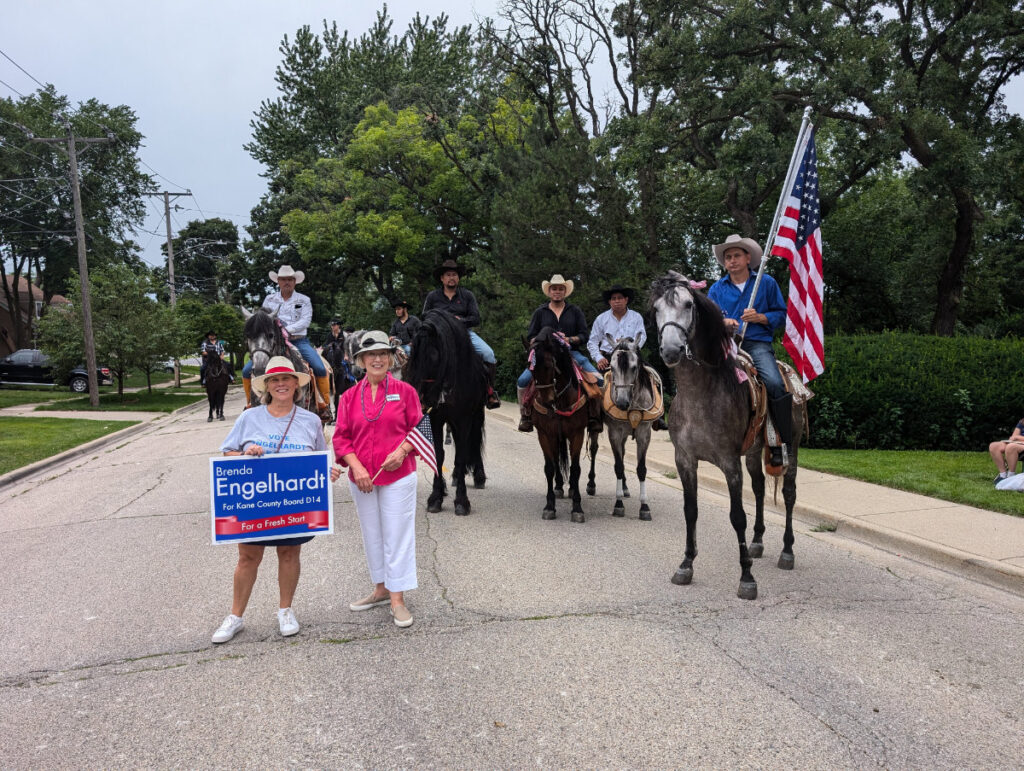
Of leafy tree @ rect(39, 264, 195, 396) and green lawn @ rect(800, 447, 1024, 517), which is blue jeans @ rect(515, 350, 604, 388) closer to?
green lawn @ rect(800, 447, 1024, 517)

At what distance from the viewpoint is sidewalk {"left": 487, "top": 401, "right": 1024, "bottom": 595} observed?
226 inches

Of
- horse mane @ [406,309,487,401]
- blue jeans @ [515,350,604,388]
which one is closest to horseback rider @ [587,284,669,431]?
blue jeans @ [515,350,604,388]

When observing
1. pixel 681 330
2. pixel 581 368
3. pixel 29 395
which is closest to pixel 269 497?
pixel 681 330

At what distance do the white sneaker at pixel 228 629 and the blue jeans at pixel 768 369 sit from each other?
4.48m

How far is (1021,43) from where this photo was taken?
16984 millimetres

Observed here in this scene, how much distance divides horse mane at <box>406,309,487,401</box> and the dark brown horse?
2.78 feet

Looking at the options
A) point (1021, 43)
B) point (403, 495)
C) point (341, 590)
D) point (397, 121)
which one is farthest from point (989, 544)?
point (397, 121)

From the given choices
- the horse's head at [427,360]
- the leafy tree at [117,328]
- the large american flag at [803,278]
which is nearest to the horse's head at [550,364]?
the horse's head at [427,360]

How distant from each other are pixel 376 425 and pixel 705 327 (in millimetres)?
2553

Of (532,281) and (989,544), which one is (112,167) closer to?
(532,281)

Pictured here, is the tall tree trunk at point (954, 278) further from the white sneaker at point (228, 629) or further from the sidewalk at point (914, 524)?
the white sneaker at point (228, 629)

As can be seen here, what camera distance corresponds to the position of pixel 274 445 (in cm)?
441

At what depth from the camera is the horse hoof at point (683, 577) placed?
17.9ft

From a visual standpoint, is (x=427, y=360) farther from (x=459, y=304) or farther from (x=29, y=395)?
(x=29, y=395)
